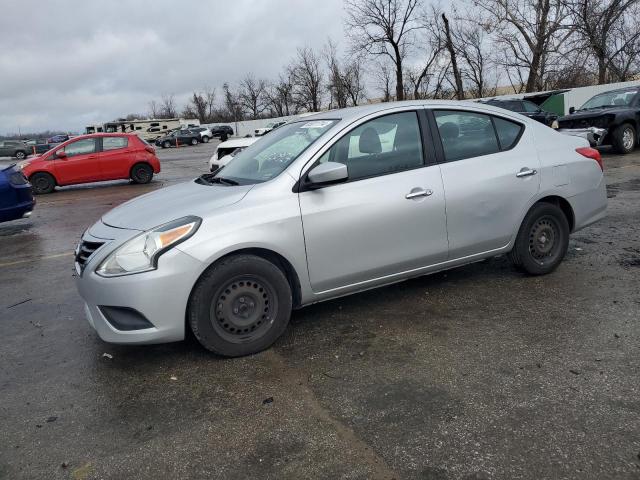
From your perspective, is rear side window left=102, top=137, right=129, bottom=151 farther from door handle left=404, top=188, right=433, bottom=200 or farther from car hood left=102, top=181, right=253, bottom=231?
door handle left=404, top=188, right=433, bottom=200

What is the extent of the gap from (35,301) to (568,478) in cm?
482

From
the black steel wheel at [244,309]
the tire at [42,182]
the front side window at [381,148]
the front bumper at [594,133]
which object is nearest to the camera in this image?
the black steel wheel at [244,309]

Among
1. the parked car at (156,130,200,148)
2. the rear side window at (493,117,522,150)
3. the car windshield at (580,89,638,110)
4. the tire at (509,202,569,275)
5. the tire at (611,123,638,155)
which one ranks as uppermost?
the parked car at (156,130,200,148)

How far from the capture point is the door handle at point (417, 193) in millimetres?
4088

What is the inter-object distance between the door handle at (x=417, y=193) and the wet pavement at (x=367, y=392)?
929 mm

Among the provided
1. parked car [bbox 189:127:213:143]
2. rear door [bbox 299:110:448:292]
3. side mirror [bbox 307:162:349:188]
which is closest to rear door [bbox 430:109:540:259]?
rear door [bbox 299:110:448:292]

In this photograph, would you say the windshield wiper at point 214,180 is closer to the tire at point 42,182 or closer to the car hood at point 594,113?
the tire at point 42,182

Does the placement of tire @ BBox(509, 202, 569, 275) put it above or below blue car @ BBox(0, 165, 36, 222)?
below

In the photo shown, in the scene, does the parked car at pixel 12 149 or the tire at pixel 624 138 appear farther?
the parked car at pixel 12 149

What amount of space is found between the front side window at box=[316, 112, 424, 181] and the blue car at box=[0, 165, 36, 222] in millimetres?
7099

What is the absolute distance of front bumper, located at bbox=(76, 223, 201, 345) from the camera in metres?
3.33

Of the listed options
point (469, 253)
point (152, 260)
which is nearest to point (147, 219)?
point (152, 260)

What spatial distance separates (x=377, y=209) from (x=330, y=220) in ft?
1.28

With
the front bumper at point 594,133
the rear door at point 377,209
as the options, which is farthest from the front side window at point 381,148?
the front bumper at point 594,133
